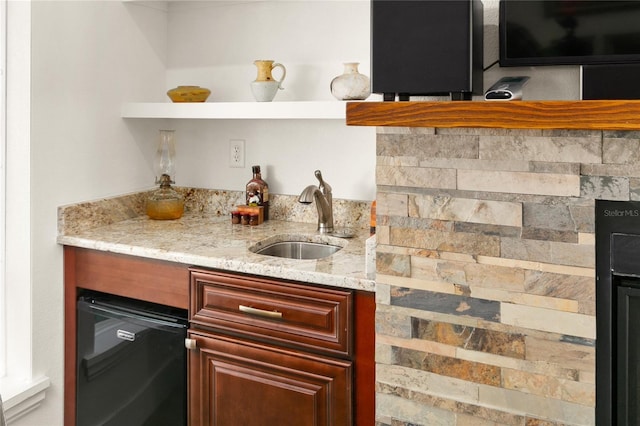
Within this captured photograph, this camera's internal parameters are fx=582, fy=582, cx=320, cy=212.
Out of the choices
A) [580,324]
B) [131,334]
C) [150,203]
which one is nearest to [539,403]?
[580,324]

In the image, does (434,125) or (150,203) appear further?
(150,203)

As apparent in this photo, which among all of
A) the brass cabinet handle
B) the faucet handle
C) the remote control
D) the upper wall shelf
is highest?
the upper wall shelf

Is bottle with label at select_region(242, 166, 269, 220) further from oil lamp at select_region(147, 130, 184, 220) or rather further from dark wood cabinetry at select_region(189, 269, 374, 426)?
dark wood cabinetry at select_region(189, 269, 374, 426)

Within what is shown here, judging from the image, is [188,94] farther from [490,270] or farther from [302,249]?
[490,270]

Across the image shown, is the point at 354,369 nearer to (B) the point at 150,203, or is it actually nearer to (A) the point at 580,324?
(A) the point at 580,324

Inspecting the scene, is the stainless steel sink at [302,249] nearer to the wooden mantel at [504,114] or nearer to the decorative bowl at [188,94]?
the decorative bowl at [188,94]

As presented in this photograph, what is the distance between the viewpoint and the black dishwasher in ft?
6.24

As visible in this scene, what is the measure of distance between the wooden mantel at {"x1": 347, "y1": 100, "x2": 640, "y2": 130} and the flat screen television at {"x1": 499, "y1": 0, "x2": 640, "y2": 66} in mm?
236

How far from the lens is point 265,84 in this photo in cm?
217

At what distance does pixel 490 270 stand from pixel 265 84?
115 centimetres

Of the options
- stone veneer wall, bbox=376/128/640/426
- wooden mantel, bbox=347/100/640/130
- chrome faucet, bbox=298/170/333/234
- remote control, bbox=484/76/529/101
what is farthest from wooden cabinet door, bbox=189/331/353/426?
remote control, bbox=484/76/529/101

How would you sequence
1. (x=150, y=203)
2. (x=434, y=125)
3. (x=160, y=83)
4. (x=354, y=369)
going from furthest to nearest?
(x=160, y=83), (x=150, y=203), (x=354, y=369), (x=434, y=125)

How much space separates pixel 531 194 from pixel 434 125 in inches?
11.3

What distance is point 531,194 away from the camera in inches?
53.9
